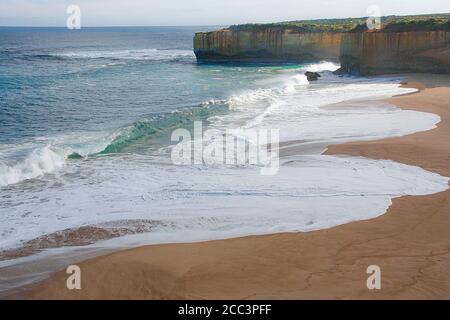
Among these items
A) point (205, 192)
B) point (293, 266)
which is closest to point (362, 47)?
point (205, 192)

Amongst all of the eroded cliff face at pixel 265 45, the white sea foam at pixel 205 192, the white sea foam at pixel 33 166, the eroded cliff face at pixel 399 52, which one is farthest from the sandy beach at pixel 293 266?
the eroded cliff face at pixel 265 45

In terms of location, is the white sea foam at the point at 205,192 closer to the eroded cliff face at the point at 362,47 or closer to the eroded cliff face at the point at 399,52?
the eroded cliff face at the point at 399,52

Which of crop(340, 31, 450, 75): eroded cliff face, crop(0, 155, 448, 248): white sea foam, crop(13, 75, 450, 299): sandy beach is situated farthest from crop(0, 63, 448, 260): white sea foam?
crop(340, 31, 450, 75): eroded cliff face

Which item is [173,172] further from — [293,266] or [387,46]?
[387,46]

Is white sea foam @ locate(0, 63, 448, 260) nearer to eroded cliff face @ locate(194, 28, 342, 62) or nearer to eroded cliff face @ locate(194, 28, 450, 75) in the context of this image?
eroded cliff face @ locate(194, 28, 450, 75)

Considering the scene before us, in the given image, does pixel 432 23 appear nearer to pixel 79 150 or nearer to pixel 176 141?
pixel 176 141
